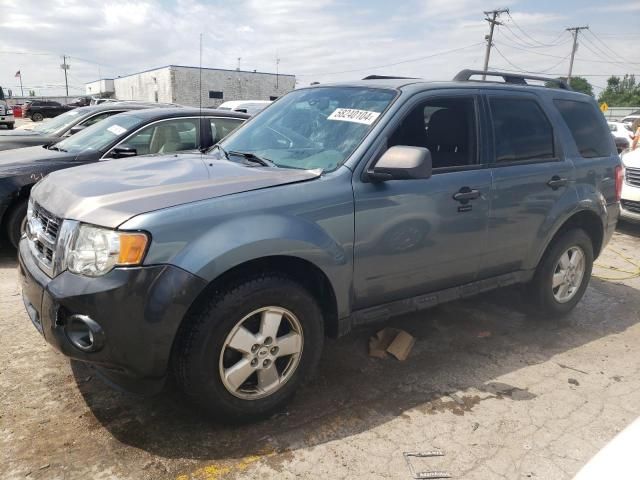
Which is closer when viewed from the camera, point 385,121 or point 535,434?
point 535,434

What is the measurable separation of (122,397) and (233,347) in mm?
895

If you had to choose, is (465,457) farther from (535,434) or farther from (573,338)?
(573,338)

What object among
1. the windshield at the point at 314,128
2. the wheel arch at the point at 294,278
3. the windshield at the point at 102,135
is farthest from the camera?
the windshield at the point at 102,135

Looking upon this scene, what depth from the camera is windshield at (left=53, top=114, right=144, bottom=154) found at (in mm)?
5703

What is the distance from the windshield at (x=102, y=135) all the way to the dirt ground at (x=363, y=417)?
228cm

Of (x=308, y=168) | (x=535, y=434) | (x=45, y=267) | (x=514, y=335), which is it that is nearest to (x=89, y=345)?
(x=45, y=267)

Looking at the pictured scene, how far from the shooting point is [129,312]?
7.38 ft

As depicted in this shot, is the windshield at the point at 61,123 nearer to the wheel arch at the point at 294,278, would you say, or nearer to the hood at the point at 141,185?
the hood at the point at 141,185

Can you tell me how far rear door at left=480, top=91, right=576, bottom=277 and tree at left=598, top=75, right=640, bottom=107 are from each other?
7235cm

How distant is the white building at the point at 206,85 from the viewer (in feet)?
165

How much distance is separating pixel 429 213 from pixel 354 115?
2.53 feet

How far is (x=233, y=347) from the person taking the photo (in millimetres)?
2531

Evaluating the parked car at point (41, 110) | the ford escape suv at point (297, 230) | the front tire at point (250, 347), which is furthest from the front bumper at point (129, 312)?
the parked car at point (41, 110)

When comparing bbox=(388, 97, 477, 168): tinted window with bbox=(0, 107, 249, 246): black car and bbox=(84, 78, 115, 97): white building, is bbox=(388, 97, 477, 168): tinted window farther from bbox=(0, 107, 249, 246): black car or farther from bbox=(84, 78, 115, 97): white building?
bbox=(84, 78, 115, 97): white building
